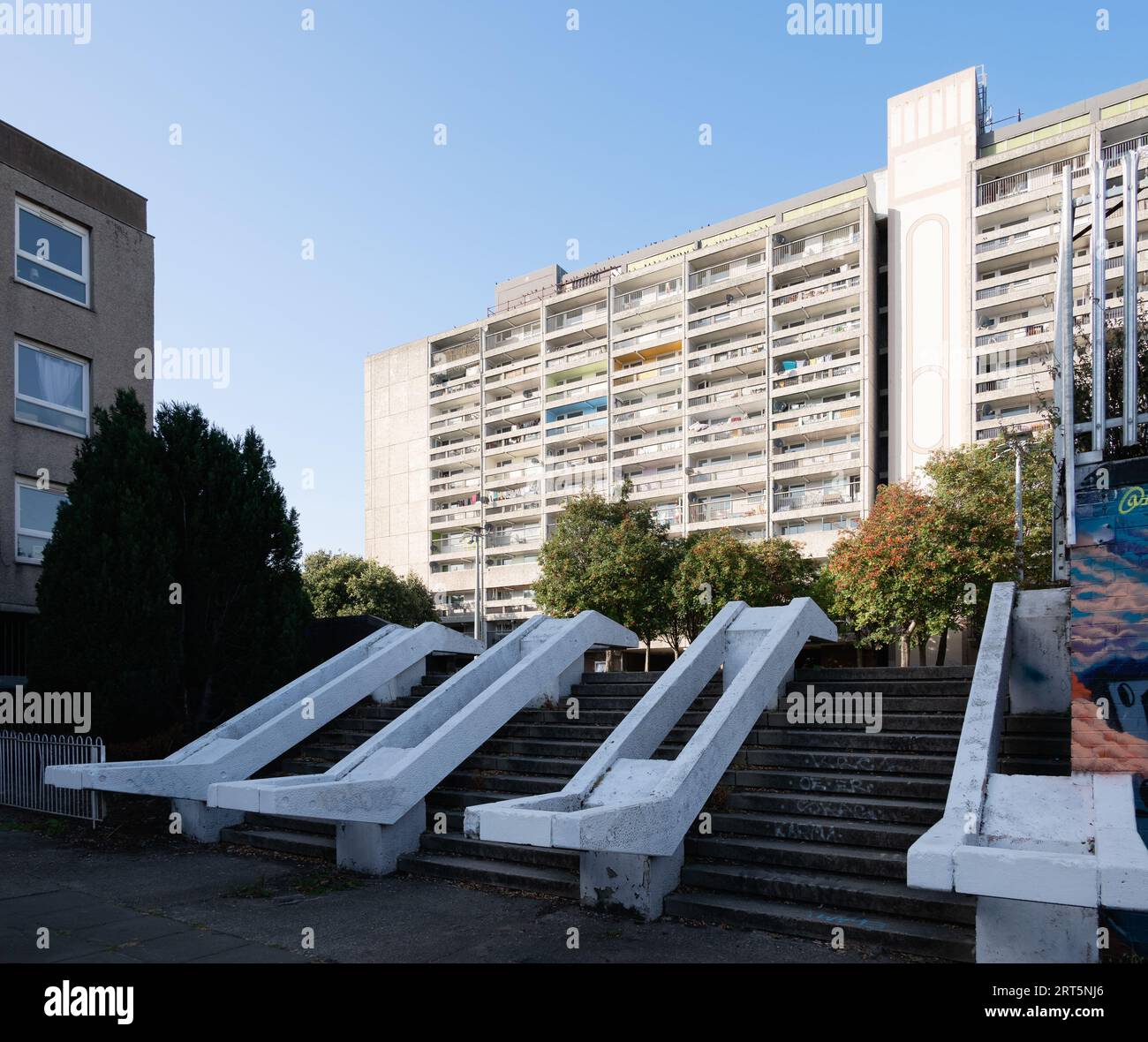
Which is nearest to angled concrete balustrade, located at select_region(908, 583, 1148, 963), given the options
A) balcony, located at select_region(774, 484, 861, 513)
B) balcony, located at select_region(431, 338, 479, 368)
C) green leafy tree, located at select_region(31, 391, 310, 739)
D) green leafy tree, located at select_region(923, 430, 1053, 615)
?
green leafy tree, located at select_region(31, 391, 310, 739)

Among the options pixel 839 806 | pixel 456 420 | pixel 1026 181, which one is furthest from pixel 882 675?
pixel 456 420

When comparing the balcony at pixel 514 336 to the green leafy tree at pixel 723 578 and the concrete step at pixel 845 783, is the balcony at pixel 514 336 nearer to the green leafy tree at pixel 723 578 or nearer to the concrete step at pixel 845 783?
the green leafy tree at pixel 723 578

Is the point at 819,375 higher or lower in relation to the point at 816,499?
higher

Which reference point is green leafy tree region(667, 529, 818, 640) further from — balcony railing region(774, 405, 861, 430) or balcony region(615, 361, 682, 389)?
balcony region(615, 361, 682, 389)

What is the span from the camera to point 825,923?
635cm

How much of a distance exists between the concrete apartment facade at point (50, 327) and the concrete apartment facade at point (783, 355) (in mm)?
40437

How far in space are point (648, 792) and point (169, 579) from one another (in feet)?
26.9

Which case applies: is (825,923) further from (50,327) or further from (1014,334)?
(1014,334)

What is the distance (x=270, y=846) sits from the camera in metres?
9.98

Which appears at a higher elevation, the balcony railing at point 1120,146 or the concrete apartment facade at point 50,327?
the balcony railing at point 1120,146

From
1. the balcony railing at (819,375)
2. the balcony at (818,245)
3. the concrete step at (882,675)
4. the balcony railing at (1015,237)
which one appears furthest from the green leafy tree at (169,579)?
the balcony at (818,245)

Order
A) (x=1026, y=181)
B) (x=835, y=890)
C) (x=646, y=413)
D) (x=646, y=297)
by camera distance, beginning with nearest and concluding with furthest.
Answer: (x=835, y=890) < (x=1026, y=181) < (x=646, y=413) < (x=646, y=297)

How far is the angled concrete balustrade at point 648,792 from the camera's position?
6.70 meters
